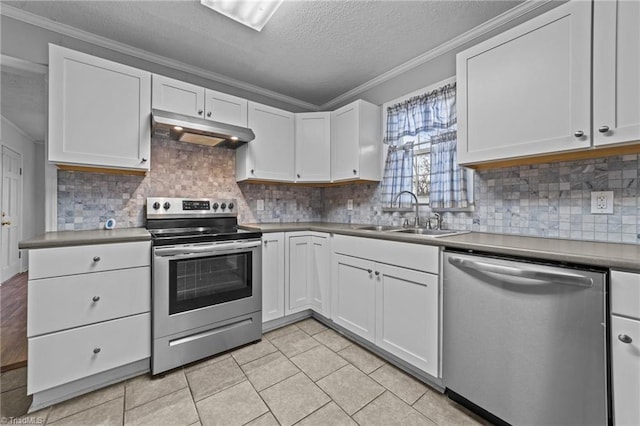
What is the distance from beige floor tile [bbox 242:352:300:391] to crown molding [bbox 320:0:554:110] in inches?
107

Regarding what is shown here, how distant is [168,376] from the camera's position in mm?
1802

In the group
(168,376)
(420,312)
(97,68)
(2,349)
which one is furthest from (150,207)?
(420,312)

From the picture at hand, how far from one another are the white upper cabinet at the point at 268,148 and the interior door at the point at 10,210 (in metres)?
4.03

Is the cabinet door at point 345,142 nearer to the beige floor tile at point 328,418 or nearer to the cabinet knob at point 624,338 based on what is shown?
the beige floor tile at point 328,418

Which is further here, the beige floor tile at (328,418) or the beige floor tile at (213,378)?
the beige floor tile at (213,378)

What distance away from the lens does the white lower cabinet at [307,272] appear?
2.49 m

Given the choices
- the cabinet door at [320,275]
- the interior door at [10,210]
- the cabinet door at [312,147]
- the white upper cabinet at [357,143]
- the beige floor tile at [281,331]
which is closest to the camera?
the beige floor tile at [281,331]

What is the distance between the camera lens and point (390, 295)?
6.19 feet

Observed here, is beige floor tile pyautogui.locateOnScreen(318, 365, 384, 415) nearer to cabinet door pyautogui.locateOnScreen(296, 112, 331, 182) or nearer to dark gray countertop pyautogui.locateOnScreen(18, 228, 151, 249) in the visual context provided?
dark gray countertop pyautogui.locateOnScreen(18, 228, 151, 249)

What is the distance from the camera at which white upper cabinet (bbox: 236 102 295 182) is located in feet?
8.76

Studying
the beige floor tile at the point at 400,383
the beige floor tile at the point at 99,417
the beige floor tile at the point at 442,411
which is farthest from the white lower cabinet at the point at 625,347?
the beige floor tile at the point at 99,417

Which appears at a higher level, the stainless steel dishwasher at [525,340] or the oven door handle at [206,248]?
the oven door handle at [206,248]

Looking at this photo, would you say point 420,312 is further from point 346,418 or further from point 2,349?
point 2,349

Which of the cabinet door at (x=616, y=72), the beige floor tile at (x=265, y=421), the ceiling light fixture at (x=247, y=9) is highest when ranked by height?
the ceiling light fixture at (x=247, y=9)
